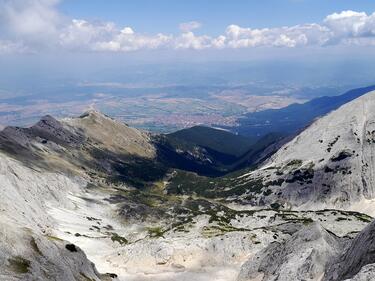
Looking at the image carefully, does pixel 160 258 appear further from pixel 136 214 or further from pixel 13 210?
pixel 136 214

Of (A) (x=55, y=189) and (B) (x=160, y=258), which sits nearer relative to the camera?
(B) (x=160, y=258)

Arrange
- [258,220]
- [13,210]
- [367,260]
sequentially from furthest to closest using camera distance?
[258,220] < [13,210] < [367,260]

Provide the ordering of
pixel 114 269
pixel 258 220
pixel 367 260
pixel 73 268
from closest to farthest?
pixel 367 260, pixel 73 268, pixel 114 269, pixel 258 220

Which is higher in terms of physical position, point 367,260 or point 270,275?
point 367,260

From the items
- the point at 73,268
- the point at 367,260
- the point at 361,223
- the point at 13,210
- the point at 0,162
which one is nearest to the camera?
the point at 367,260

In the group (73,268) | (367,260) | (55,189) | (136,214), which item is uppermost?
(367,260)

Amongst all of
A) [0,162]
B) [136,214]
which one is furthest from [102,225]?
[0,162]

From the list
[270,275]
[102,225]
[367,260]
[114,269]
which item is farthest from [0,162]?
[367,260]

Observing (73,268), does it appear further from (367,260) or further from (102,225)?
(102,225)

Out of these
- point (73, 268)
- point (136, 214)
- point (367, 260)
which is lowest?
point (136, 214)
